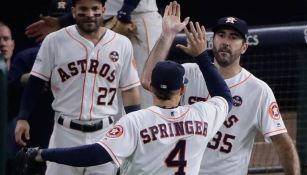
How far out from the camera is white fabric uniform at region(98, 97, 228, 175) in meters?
5.06

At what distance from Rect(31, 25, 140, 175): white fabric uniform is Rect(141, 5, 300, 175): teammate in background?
60 centimetres

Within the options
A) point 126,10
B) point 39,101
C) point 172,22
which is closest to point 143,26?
point 126,10

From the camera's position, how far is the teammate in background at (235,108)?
5.98 m

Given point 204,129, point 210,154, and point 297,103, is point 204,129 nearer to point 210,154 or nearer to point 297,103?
point 210,154

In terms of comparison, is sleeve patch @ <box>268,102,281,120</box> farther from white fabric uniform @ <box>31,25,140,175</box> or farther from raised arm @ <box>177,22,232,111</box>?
white fabric uniform @ <box>31,25,140,175</box>

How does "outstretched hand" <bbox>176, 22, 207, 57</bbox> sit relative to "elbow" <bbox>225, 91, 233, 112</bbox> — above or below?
above

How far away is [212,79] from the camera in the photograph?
556 cm

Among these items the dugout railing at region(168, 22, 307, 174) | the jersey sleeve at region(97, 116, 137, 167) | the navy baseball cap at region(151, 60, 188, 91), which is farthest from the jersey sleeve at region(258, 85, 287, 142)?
the dugout railing at region(168, 22, 307, 174)

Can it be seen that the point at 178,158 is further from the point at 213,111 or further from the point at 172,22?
the point at 172,22

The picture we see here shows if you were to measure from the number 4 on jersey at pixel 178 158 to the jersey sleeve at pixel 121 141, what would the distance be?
0.19 m

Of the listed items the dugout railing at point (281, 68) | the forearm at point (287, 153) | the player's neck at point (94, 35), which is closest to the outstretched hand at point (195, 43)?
the forearm at point (287, 153)

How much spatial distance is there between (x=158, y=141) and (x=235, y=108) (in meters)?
1.10

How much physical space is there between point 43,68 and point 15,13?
4.01 meters

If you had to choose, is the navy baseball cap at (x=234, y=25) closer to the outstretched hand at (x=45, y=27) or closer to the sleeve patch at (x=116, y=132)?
the sleeve patch at (x=116, y=132)
